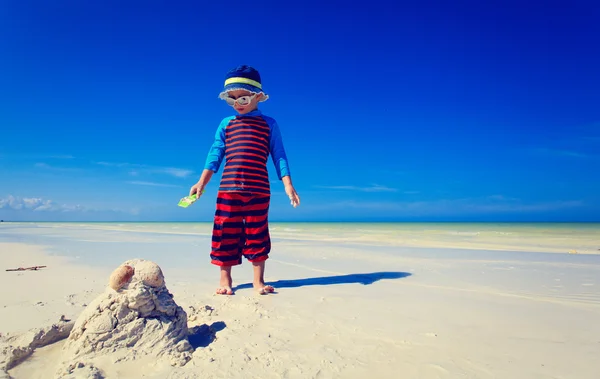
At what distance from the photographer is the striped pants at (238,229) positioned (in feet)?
11.2

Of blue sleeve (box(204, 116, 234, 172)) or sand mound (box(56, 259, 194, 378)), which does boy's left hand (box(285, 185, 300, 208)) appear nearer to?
blue sleeve (box(204, 116, 234, 172))

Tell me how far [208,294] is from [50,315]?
1.10 meters

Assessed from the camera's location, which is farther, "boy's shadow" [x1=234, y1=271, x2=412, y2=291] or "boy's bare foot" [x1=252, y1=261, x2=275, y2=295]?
"boy's shadow" [x1=234, y1=271, x2=412, y2=291]

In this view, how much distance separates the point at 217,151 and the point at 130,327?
79.2 inches

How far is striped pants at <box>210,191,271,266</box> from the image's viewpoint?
→ 3.42m

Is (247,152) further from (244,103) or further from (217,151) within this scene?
(244,103)

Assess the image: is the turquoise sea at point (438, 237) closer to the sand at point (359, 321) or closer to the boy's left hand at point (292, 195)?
the sand at point (359, 321)

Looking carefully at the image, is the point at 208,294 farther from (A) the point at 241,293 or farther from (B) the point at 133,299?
(B) the point at 133,299

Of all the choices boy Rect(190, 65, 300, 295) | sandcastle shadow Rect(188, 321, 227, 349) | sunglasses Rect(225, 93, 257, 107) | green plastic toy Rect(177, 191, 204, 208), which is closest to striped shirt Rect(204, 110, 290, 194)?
boy Rect(190, 65, 300, 295)

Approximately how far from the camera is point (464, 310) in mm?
2725

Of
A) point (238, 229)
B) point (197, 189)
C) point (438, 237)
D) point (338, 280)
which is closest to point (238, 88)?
point (197, 189)

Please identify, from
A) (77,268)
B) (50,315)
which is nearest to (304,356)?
(50,315)

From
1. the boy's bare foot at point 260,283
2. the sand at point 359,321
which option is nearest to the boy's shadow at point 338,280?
the sand at point 359,321

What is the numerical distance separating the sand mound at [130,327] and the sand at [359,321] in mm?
67
